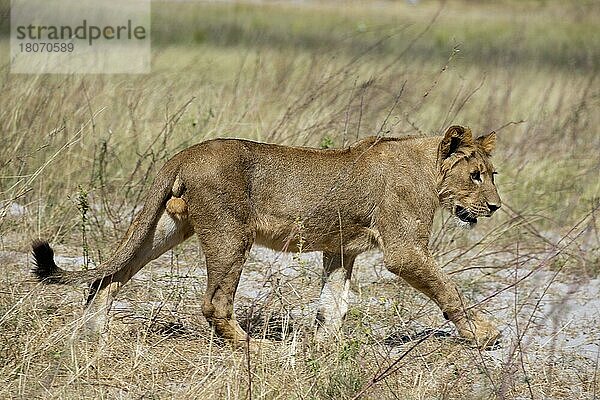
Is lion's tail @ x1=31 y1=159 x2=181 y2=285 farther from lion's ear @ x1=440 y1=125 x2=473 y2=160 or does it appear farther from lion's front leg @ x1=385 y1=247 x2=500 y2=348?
lion's ear @ x1=440 y1=125 x2=473 y2=160

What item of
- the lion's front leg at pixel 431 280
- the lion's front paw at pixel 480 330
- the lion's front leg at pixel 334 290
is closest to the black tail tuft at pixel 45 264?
the lion's front leg at pixel 334 290

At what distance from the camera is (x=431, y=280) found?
5.25 metres

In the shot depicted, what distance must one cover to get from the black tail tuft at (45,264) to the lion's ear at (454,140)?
2.00 meters

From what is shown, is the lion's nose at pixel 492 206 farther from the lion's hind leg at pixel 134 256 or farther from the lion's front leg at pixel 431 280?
the lion's hind leg at pixel 134 256

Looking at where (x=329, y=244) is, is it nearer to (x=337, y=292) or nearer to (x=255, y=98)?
(x=337, y=292)

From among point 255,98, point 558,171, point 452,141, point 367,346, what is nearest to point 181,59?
Answer: point 255,98

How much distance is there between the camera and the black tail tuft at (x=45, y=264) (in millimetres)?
4738

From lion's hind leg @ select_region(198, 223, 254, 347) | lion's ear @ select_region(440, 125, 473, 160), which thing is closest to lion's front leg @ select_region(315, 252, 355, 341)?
lion's hind leg @ select_region(198, 223, 254, 347)

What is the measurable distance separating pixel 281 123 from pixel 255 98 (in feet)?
4.04

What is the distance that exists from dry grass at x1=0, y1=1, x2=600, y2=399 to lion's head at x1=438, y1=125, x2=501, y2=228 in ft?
1.01

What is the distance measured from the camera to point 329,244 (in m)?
5.30

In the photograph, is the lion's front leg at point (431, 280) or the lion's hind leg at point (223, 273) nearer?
the lion's hind leg at point (223, 273)

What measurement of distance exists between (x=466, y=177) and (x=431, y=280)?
0.61 metres

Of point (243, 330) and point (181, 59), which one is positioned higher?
point (243, 330)
